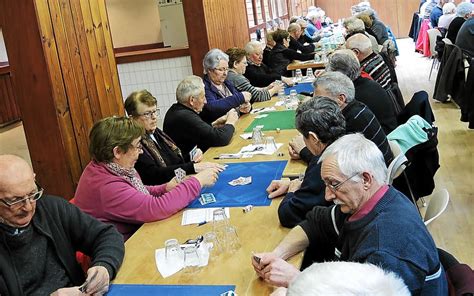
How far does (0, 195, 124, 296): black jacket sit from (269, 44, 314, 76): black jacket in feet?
18.4

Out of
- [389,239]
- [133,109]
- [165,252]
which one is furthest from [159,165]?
[389,239]

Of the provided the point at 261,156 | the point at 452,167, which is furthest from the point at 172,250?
the point at 452,167

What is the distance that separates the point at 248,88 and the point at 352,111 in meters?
2.53

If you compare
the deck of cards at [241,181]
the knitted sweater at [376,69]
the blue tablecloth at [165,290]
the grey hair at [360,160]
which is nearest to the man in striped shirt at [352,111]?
the deck of cards at [241,181]

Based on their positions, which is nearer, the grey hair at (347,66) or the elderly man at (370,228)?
the elderly man at (370,228)

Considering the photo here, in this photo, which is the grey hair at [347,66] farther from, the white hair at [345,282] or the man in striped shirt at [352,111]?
the white hair at [345,282]

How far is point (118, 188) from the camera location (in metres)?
2.61

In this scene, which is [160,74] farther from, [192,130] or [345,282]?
[345,282]

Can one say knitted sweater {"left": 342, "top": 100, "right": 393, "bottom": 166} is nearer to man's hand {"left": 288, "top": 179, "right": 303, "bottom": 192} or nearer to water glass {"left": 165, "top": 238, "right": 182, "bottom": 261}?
man's hand {"left": 288, "top": 179, "right": 303, "bottom": 192}

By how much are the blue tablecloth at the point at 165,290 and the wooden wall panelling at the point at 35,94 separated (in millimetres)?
1478

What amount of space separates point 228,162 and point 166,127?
2.55ft

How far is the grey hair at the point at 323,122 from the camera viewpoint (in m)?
2.54

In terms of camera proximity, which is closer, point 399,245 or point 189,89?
point 399,245

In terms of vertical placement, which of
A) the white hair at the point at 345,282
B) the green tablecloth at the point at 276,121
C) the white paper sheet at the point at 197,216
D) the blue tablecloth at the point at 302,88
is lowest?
the blue tablecloth at the point at 302,88
